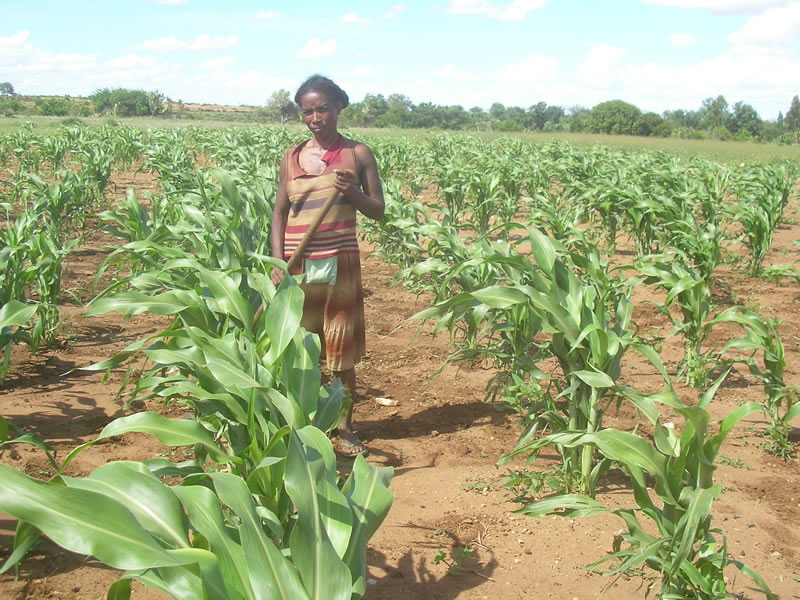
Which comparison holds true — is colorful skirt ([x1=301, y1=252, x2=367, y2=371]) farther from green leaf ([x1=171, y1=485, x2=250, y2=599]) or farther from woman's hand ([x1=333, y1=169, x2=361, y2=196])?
green leaf ([x1=171, y1=485, x2=250, y2=599])

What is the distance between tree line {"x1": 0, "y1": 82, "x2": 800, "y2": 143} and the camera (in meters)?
55.8

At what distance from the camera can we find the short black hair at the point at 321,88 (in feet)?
10.4

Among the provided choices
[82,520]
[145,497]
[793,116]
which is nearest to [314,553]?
[145,497]

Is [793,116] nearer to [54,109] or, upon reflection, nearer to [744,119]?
[744,119]

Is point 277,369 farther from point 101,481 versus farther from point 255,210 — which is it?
point 255,210

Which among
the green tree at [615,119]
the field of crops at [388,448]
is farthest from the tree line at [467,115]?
the field of crops at [388,448]

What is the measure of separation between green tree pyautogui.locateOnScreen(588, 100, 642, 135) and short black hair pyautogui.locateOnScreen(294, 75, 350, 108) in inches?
2545

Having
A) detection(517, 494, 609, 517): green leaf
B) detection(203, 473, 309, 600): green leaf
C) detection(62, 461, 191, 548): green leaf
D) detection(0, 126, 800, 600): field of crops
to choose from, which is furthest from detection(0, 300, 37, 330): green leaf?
detection(517, 494, 609, 517): green leaf

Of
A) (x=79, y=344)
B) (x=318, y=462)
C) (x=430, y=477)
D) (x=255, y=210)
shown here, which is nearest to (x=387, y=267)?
(x=255, y=210)

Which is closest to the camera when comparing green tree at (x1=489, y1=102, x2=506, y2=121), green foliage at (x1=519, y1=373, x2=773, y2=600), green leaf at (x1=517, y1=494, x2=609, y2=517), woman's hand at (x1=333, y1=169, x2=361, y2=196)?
green foliage at (x1=519, y1=373, x2=773, y2=600)

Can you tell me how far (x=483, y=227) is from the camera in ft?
31.5

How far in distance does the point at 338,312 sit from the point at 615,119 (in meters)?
68.1

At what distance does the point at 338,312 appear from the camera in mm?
3371

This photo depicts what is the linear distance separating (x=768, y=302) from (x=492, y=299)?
4897 millimetres
